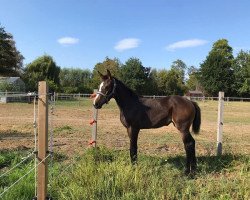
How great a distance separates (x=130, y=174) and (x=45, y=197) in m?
1.22

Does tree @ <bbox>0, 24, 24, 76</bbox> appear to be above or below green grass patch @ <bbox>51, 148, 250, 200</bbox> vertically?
above

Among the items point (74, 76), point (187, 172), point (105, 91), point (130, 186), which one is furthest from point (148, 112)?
point (74, 76)

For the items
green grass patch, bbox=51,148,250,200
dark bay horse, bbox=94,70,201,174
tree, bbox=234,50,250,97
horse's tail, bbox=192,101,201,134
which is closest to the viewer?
green grass patch, bbox=51,148,250,200

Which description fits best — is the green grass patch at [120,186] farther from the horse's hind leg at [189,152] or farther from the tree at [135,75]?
the tree at [135,75]

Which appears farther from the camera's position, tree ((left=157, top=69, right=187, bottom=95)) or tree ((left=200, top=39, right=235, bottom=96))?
tree ((left=200, top=39, right=235, bottom=96))

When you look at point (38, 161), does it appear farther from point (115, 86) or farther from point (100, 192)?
point (115, 86)

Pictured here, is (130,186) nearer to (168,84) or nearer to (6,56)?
(6,56)

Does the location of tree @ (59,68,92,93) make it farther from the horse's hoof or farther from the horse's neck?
the horse's hoof

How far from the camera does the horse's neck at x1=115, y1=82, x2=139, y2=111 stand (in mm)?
7305

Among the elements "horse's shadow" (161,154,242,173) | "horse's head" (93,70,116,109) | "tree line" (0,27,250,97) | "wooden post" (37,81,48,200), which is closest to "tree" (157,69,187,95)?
"tree line" (0,27,250,97)

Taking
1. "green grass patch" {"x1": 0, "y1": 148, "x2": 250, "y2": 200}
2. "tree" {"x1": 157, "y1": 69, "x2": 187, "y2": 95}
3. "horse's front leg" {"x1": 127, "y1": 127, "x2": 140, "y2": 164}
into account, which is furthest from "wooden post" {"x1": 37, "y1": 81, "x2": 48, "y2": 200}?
"tree" {"x1": 157, "y1": 69, "x2": 187, "y2": 95}

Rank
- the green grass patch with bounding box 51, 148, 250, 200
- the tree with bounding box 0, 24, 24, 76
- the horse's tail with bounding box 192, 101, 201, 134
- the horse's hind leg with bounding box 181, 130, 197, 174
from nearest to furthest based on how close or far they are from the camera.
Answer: the green grass patch with bounding box 51, 148, 250, 200 < the horse's hind leg with bounding box 181, 130, 197, 174 < the horse's tail with bounding box 192, 101, 201, 134 < the tree with bounding box 0, 24, 24, 76

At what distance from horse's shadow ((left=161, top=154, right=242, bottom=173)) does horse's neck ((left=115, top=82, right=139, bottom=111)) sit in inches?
54.4

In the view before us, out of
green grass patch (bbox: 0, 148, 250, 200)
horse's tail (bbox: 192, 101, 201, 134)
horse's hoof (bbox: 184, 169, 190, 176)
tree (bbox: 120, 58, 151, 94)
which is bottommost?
horse's hoof (bbox: 184, 169, 190, 176)
